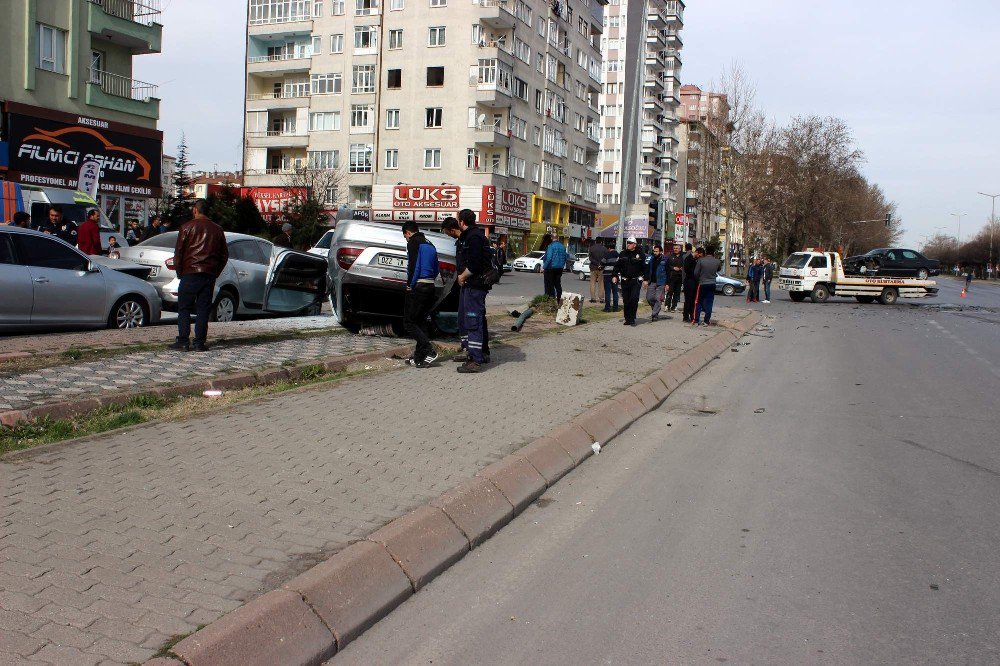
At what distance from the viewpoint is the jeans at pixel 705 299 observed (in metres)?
19.4

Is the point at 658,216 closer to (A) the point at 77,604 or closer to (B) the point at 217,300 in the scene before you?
(B) the point at 217,300

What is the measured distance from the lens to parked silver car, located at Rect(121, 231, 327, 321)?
13781 millimetres

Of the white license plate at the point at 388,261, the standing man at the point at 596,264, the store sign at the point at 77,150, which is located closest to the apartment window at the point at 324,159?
the store sign at the point at 77,150

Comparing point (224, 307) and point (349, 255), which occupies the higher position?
point (349, 255)

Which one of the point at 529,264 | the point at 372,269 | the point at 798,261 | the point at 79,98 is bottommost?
the point at 372,269

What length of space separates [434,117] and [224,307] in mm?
48740

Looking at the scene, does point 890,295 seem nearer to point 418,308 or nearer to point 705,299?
point 705,299

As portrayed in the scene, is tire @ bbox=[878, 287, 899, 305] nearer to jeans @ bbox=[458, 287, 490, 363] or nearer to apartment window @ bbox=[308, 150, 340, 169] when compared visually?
jeans @ bbox=[458, 287, 490, 363]

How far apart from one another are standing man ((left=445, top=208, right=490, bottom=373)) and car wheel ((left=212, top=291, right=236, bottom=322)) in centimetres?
555

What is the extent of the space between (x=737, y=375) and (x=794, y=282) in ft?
86.3

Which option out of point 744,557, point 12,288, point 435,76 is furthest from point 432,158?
point 744,557

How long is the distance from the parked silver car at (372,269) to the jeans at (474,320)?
3.55ft

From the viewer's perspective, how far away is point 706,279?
19.3m

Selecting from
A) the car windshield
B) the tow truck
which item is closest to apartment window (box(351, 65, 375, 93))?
the car windshield
